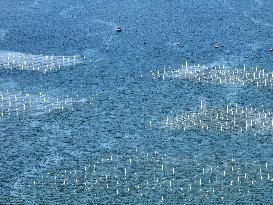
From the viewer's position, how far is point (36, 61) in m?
3.03

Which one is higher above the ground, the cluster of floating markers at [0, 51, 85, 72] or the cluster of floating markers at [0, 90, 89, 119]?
the cluster of floating markers at [0, 51, 85, 72]

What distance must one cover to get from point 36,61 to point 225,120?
1147 millimetres

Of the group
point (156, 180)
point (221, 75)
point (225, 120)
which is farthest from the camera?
point (221, 75)

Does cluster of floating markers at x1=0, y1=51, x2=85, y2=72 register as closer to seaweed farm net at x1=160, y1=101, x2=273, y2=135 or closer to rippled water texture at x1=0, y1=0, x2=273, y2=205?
rippled water texture at x1=0, y1=0, x2=273, y2=205

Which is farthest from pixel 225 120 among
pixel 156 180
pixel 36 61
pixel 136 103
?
pixel 36 61

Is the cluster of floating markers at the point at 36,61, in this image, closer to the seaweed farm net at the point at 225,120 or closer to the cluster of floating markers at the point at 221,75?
the cluster of floating markers at the point at 221,75

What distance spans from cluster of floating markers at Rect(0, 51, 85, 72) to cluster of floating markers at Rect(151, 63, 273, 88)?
482mm

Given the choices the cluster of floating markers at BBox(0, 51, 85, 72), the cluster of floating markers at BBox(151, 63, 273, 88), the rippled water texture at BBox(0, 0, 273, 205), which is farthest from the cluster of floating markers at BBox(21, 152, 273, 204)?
the cluster of floating markers at BBox(0, 51, 85, 72)

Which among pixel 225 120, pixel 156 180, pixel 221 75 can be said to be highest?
pixel 221 75

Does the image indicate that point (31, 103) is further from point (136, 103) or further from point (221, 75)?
point (221, 75)

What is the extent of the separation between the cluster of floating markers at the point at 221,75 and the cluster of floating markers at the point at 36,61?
0.48m

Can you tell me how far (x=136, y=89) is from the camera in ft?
8.93

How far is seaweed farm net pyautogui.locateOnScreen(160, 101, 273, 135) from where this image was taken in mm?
2375

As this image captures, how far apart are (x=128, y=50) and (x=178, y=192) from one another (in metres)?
1.34
